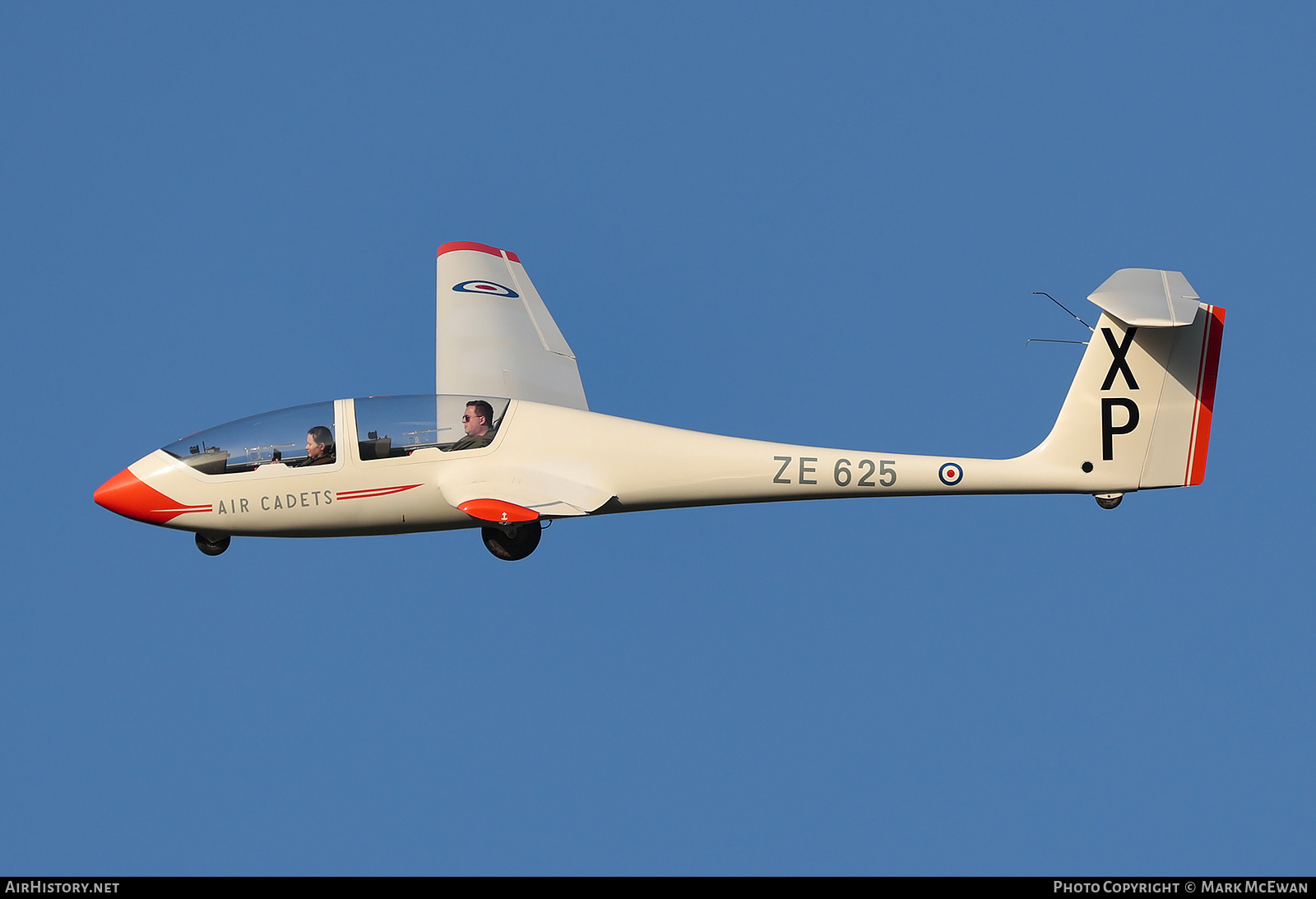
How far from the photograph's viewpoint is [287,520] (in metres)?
14.5

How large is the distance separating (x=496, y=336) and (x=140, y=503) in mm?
4637

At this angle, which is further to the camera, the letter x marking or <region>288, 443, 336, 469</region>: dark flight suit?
the letter x marking

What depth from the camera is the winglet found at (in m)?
13.5

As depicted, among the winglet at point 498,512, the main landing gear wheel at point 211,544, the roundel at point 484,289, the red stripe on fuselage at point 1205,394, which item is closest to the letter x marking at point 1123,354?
the red stripe on fuselage at point 1205,394

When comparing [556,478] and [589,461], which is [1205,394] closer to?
[589,461]

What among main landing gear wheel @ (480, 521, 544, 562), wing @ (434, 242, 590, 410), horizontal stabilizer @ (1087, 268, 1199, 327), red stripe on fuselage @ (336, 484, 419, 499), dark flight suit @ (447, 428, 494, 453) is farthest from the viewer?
wing @ (434, 242, 590, 410)

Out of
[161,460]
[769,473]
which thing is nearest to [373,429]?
[161,460]

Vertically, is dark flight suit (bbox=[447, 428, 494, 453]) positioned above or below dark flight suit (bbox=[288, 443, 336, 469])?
above

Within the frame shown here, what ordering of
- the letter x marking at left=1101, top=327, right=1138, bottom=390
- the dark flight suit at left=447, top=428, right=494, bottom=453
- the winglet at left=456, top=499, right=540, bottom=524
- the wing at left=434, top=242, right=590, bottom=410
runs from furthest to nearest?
the wing at left=434, top=242, right=590, bottom=410
the letter x marking at left=1101, top=327, right=1138, bottom=390
the dark flight suit at left=447, top=428, right=494, bottom=453
the winglet at left=456, top=499, right=540, bottom=524

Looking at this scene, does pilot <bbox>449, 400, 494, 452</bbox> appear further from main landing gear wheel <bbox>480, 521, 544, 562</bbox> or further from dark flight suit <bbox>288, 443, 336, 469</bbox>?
dark flight suit <bbox>288, 443, 336, 469</bbox>

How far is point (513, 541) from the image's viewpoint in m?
14.8

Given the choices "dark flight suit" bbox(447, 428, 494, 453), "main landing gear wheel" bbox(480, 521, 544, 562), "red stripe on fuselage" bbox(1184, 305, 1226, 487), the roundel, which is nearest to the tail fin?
"red stripe on fuselage" bbox(1184, 305, 1226, 487)

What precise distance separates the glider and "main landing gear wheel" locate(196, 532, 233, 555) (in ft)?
0.06

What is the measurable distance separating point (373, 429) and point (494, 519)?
190 cm
